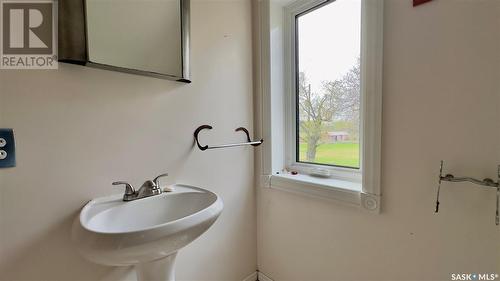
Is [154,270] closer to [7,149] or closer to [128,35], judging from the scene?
[7,149]

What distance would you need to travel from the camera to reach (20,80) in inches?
27.5

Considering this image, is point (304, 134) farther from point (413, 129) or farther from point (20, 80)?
point (20, 80)

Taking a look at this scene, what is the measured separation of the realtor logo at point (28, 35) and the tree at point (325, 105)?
1232 millimetres

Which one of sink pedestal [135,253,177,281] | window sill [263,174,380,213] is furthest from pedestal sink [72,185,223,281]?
window sill [263,174,380,213]

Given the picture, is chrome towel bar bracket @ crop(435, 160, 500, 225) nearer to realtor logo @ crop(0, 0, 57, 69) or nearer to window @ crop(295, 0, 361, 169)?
window @ crop(295, 0, 361, 169)

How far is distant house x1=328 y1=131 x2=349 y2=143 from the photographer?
3.92 feet

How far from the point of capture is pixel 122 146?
35.6 inches

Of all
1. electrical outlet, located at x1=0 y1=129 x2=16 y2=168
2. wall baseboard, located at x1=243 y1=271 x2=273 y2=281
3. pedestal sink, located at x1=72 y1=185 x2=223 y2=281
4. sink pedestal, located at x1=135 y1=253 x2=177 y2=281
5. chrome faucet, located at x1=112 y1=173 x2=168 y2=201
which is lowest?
wall baseboard, located at x1=243 y1=271 x2=273 y2=281

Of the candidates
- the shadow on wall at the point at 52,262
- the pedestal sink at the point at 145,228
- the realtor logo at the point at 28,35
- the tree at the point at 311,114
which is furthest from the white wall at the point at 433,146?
the realtor logo at the point at 28,35

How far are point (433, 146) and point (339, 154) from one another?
474 millimetres

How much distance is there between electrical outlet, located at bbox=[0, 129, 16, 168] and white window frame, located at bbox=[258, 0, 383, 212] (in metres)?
1.09

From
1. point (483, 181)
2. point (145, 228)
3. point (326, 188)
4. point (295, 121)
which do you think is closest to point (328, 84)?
point (295, 121)

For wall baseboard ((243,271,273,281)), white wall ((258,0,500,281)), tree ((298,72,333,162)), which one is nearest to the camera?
white wall ((258,0,500,281))

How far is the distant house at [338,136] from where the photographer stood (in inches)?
47.0
